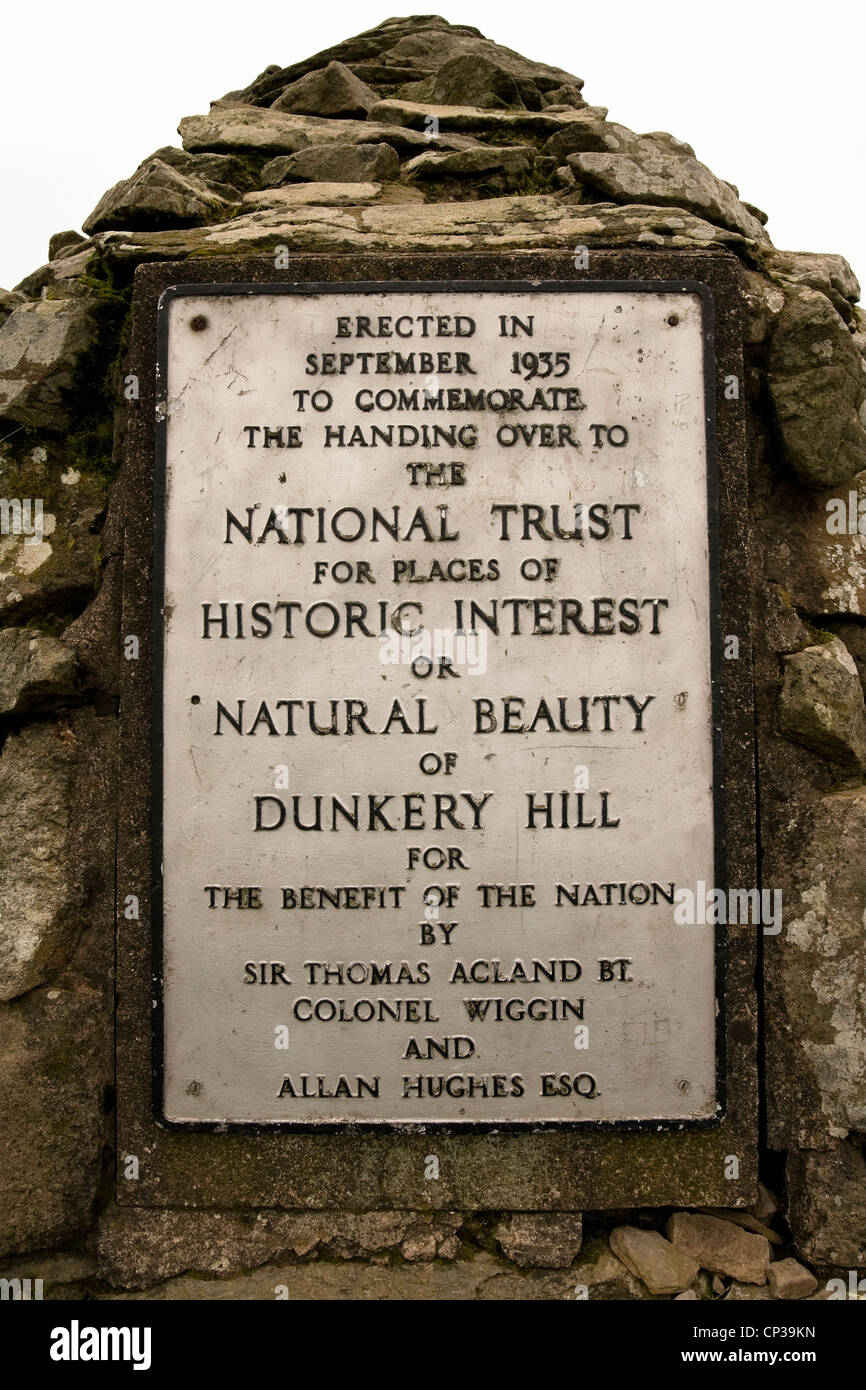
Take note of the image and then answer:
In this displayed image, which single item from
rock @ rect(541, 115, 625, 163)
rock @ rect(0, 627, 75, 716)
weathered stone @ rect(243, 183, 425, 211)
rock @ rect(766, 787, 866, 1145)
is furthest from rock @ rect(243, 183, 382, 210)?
rock @ rect(766, 787, 866, 1145)

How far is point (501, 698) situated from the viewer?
7.76 feet

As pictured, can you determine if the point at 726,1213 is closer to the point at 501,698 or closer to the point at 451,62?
the point at 501,698

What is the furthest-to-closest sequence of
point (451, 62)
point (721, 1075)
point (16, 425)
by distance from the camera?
point (451, 62), point (16, 425), point (721, 1075)

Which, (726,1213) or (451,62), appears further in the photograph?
(451,62)

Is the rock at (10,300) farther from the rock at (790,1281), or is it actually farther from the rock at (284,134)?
the rock at (790,1281)

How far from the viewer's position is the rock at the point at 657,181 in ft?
8.87

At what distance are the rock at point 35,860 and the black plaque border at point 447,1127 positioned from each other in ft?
0.57

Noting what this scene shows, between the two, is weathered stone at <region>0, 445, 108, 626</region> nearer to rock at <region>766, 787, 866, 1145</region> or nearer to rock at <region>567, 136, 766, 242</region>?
rock at <region>567, 136, 766, 242</region>

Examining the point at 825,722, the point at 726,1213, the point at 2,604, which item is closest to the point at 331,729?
the point at 2,604

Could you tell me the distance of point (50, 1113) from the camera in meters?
2.34

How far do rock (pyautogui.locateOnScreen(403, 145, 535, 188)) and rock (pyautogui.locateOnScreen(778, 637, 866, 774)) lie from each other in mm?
1757

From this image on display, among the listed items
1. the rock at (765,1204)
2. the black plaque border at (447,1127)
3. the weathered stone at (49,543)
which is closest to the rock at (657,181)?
the black plaque border at (447,1127)

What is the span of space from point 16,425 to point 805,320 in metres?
2.25

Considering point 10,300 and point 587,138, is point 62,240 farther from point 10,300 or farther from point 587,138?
point 587,138
